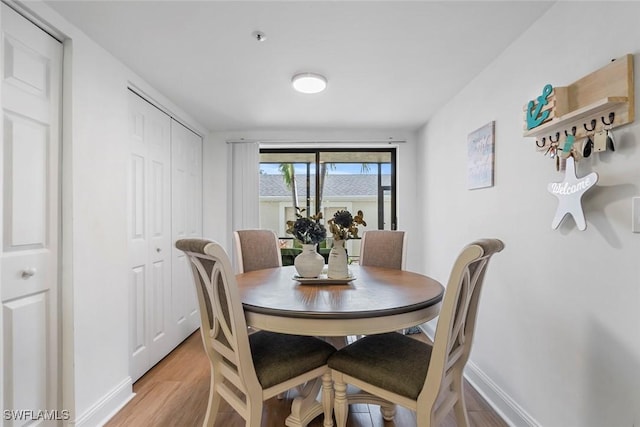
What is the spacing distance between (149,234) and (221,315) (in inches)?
57.0

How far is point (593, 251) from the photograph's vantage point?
1250mm

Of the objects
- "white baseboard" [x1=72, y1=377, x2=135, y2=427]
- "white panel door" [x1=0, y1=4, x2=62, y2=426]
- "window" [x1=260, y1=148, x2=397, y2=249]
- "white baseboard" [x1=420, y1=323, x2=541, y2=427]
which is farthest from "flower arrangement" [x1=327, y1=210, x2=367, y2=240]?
"window" [x1=260, y1=148, x2=397, y2=249]

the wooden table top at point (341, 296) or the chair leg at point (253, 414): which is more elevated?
the wooden table top at point (341, 296)

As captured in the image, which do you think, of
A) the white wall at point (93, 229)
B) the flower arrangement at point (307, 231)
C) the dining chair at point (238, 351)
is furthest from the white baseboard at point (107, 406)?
the flower arrangement at point (307, 231)

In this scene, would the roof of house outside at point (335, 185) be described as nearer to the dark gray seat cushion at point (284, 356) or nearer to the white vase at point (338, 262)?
the white vase at point (338, 262)

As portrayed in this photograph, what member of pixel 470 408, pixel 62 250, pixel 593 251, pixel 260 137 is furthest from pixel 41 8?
pixel 470 408

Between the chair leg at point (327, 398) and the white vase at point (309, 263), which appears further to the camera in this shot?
the white vase at point (309, 263)

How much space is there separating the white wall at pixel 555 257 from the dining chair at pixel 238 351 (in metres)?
1.08

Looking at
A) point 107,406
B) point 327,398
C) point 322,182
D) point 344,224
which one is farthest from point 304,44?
point 107,406

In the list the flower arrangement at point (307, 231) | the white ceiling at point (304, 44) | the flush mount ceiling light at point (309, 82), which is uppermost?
the white ceiling at point (304, 44)

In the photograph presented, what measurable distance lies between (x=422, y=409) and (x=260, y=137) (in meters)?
3.16

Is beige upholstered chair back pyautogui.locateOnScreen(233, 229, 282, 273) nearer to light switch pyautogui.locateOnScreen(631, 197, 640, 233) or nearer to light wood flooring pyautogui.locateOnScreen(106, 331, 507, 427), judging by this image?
light wood flooring pyautogui.locateOnScreen(106, 331, 507, 427)

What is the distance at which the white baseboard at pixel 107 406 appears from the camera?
1647 mm

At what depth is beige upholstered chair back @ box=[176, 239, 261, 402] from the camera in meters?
1.25
